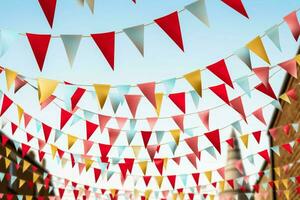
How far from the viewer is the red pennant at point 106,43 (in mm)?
5562

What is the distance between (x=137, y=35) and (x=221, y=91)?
2346 millimetres

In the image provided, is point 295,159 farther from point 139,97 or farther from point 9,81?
point 9,81

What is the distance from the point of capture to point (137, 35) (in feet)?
18.0

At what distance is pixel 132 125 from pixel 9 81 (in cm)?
267

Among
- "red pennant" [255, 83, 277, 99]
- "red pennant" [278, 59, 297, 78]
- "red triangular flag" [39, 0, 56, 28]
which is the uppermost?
"red pennant" [278, 59, 297, 78]

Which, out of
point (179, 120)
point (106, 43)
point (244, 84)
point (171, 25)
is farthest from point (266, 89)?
point (106, 43)

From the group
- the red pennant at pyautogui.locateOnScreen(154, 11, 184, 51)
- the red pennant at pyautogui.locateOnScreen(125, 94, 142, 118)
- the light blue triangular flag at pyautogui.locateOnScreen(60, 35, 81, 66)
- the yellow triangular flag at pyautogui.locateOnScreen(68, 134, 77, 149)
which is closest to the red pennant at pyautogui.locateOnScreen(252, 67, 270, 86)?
the red pennant at pyautogui.locateOnScreen(125, 94, 142, 118)

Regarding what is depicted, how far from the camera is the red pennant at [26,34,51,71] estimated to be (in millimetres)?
5605

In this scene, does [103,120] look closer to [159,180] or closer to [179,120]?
[179,120]

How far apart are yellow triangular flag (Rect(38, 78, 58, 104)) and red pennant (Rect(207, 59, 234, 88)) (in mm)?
2029

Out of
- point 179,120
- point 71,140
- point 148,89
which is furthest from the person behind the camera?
point 71,140

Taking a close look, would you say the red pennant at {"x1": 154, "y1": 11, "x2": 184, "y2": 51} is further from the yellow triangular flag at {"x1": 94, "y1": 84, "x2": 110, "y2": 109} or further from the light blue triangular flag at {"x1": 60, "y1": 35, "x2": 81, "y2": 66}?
the yellow triangular flag at {"x1": 94, "y1": 84, "x2": 110, "y2": 109}

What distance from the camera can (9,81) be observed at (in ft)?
22.5

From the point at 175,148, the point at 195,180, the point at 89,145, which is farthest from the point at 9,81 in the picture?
the point at 195,180
